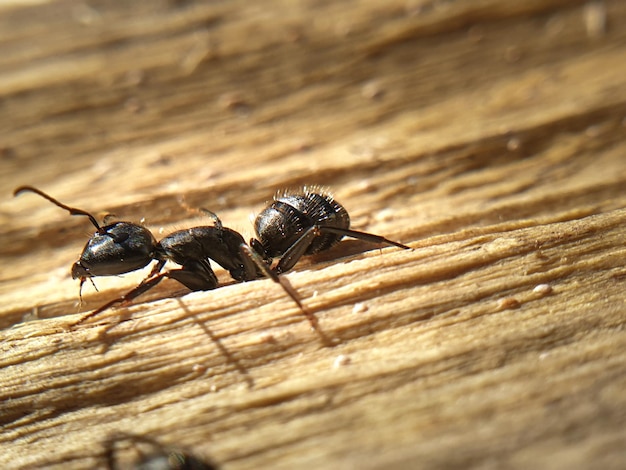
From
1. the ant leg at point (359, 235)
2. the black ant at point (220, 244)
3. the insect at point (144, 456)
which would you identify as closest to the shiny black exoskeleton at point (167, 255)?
the black ant at point (220, 244)

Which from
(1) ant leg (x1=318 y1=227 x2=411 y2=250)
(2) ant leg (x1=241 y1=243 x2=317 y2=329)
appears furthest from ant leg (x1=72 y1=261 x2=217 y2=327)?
(1) ant leg (x1=318 y1=227 x2=411 y2=250)

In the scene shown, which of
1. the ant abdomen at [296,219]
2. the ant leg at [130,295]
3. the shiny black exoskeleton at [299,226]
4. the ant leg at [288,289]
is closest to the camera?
the ant leg at [288,289]

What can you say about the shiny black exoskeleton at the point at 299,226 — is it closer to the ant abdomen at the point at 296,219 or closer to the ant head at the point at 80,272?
the ant abdomen at the point at 296,219

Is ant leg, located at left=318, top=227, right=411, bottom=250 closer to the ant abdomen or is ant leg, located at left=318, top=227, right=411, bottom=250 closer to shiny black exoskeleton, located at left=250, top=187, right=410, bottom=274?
shiny black exoskeleton, located at left=250, top=187, right=410, bottom=274

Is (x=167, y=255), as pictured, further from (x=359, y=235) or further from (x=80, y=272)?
(x=359, y=235)

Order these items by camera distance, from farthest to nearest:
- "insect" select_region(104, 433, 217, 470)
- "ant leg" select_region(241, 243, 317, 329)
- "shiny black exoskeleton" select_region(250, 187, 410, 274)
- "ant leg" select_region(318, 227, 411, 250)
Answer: "shiny black exoskeleton" select_region(250, 187, 410, 274)
"ant leg" select_region(318, 227, 411, 250)
"ant leg" select_region(241, 243, 317, 329)
"insect" select_region(104, 433, 217, 470)

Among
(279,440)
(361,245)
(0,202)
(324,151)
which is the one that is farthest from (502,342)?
(0,202)

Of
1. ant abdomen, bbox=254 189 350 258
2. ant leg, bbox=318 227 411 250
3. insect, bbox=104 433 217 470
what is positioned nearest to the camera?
insect, bbox=104 433 217 470

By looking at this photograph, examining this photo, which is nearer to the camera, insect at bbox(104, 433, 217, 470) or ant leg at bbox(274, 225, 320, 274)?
insect at bbox(104, 433, 217, 470)
